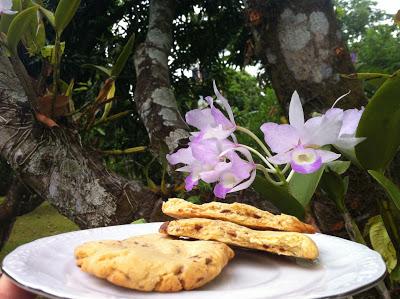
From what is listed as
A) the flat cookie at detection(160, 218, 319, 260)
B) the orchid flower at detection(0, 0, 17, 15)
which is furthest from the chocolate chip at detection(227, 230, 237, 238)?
the orchid flower at detection(0, 0, 17, 15)

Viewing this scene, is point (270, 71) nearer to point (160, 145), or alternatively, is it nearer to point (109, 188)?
point (160, 145)

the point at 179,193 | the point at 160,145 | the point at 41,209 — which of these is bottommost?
the point at 41,209

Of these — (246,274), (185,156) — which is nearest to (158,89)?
(185,156)

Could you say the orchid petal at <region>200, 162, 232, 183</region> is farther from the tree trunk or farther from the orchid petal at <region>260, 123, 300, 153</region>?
the tree trunk

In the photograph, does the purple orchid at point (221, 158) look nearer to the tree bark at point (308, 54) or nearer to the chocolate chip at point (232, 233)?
the chocolate chip at point (232, 233)

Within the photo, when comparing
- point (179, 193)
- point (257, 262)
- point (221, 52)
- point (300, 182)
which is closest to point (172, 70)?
point (221, 52)

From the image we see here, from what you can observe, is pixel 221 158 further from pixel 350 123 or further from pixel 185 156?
pixel 350 123
